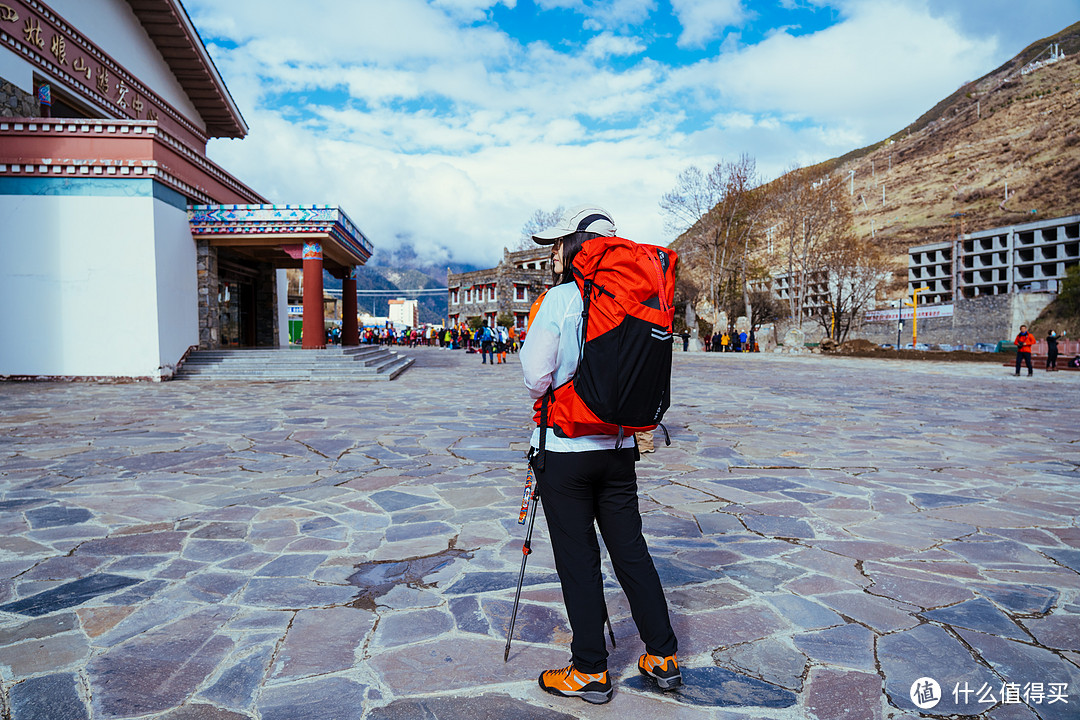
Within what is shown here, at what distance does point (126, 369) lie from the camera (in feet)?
47.1

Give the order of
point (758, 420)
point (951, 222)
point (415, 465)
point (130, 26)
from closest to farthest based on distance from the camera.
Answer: point (415, 465), point (758, 420), point (130, 26), point (951, 222)

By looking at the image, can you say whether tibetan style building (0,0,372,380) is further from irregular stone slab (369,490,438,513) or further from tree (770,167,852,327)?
tree (770,167,852,327)

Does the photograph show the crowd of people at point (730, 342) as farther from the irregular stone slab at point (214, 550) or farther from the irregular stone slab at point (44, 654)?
the irregular stone slab at point (44, 654)

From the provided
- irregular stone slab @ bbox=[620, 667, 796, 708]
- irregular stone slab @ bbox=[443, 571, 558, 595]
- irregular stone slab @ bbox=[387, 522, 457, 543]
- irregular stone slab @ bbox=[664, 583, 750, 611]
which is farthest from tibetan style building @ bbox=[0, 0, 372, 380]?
irregular stone slab @ bbox=[620, 667, 796, 708]

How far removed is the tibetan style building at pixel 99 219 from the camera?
13.6 metres

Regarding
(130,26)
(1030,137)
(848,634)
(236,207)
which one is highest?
(1030,137)

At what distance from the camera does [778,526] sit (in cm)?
427

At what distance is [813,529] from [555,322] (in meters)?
2.88

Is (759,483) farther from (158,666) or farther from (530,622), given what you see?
(158,666)

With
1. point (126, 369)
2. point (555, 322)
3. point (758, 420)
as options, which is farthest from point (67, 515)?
point (126, 369)

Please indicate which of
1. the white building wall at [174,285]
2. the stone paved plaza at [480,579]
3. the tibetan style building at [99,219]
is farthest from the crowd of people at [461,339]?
the stone paved plaza at [480,579]

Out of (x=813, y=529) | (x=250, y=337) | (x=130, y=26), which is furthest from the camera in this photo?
(x=250, y=337)

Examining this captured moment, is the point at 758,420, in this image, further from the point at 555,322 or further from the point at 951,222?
the point at 951,222

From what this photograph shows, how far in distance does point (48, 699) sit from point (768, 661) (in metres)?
2.64
